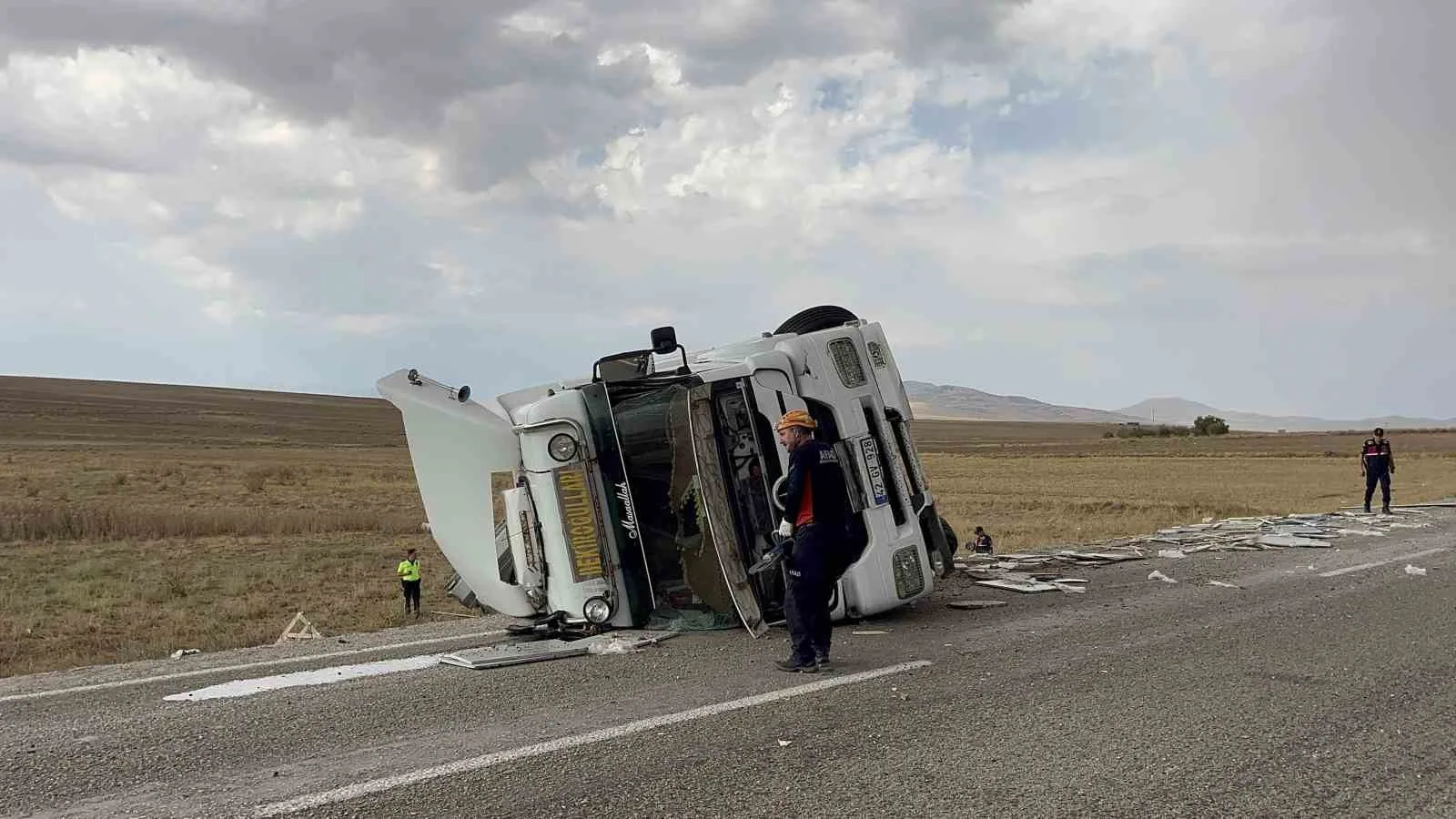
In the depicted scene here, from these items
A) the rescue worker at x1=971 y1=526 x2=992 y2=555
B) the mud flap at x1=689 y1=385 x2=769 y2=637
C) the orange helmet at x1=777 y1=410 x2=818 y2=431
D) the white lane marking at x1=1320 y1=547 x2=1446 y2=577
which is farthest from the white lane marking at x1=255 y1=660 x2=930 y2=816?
the rescue worker at x1=971 y1=526 x2=992 y2=555

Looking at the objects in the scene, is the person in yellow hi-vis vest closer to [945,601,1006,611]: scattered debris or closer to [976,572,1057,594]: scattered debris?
[976,572,1057,594]: scattered debris

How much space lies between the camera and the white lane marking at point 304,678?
5.80m

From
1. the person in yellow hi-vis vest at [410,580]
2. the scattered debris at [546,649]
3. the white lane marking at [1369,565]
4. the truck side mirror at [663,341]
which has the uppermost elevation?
the truck side mirror at [663,341]

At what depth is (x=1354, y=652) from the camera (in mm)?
6559

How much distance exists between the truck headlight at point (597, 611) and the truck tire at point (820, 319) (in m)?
2.71

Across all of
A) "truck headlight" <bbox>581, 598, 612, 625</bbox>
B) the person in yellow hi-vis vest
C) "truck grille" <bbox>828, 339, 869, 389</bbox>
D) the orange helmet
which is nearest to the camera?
the orange helmet

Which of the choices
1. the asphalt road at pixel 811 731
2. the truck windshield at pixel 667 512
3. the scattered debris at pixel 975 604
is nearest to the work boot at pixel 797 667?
the asphalt road at pixel 811 731

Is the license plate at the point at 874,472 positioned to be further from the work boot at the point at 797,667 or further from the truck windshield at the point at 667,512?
the work boot at the point at 797,667

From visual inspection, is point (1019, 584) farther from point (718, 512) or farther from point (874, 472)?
point (718, 512)

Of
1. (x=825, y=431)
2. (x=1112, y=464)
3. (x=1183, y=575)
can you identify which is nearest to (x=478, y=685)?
(x=825, y=431)

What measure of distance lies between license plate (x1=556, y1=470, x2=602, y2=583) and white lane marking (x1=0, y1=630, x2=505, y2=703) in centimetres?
94

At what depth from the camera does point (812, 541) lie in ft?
20.6

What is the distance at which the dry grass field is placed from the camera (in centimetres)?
1334

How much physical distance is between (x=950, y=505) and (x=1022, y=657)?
80.7ft
